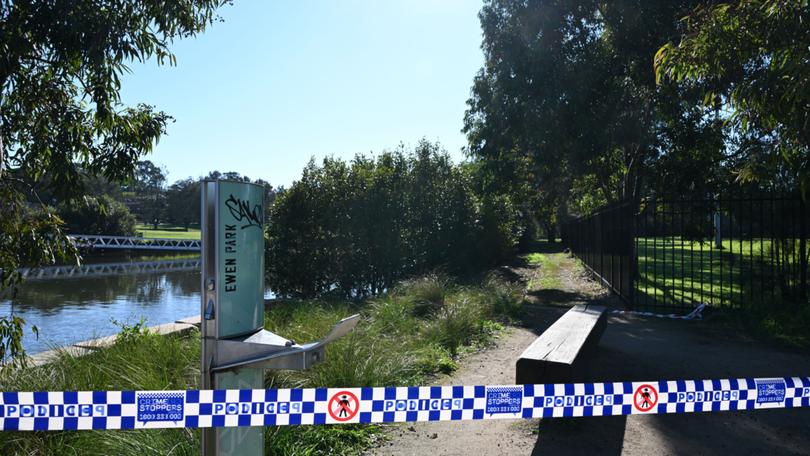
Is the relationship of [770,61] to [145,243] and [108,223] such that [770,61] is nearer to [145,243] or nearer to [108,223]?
[145,243]

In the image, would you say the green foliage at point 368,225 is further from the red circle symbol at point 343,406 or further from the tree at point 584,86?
the red circle symbol at point 343,406

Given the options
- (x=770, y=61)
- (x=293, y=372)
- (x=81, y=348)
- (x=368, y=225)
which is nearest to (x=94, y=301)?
(x=368, y=225)

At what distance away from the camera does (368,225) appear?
14.8 meters

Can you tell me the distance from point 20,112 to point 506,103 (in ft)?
39.6

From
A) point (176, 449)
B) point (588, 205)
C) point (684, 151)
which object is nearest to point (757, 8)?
point (176, 449)

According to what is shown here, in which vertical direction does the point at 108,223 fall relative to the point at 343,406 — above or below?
above

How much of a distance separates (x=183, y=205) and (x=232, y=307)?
9529 centimetres

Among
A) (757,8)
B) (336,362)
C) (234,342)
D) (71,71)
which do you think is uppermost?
(757,8)

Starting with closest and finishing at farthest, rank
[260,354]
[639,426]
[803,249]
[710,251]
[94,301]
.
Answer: [260,354], [639,426], [803,249], [710,251], [94,301]

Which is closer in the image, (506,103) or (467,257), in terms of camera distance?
(506,103)

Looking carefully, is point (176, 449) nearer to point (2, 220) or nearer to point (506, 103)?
point (2, 220)

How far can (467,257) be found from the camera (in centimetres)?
1741

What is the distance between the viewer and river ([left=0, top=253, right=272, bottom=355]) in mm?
11164

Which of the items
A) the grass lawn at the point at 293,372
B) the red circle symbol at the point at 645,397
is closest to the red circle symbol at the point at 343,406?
the grass lawn at the point at 293,372
